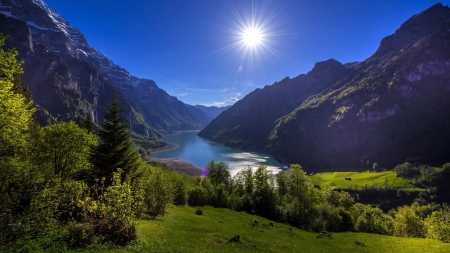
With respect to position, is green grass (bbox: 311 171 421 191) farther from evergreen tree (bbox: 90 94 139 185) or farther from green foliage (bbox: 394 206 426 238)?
evergreen tree (bbox: 90 94 139 185)

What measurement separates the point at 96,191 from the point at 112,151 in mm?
15345

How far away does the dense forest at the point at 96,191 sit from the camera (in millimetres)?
16250

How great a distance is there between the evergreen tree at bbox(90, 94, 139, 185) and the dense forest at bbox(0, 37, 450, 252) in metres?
0.14

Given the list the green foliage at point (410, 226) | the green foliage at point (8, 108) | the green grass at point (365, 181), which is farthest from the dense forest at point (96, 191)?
the green grass at point (365, 181)

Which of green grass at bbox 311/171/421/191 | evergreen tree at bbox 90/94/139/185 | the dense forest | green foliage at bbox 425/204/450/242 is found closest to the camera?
the dense forest

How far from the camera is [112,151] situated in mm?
32906

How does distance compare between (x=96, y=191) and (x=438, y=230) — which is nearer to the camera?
(x=96, y=191)

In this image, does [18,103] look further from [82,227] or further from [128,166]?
[128,166]

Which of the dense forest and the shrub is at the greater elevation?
the dense forest

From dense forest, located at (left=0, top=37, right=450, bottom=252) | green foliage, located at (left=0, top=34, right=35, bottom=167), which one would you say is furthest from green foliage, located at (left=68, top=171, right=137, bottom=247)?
green foliage, located at (left=0, top=34, right=35, bottom=167)

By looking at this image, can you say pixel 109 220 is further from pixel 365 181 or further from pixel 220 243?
pixel 365 181

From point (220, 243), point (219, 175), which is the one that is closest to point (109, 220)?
point (220, 243)

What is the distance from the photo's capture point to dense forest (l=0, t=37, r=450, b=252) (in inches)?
640

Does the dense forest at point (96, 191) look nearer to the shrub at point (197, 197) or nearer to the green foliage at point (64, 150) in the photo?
the green foliage at point (64, 150)
